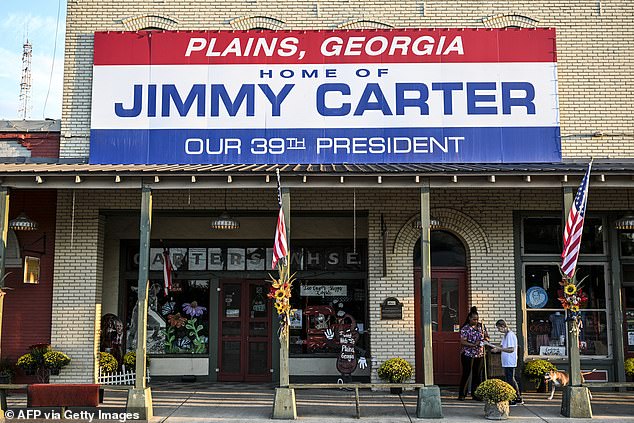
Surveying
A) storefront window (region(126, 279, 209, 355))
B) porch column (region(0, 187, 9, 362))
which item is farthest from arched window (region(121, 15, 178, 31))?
storefront window (region(126, 279, 209, 355))

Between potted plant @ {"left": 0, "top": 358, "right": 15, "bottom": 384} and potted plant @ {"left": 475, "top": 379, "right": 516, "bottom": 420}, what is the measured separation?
8.86 meters

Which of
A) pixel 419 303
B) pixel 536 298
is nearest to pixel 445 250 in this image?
pixel 419 303

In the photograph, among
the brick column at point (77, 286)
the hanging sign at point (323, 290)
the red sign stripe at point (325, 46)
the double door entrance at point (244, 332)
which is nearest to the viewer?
the brick column at point (77, 286)

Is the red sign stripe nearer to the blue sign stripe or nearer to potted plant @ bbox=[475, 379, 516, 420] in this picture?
the blue sign stripe

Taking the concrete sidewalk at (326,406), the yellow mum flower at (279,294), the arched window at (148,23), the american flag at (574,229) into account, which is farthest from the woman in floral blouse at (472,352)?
the arched window at (148,23)

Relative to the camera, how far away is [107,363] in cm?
1438

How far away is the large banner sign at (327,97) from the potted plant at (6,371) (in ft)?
14.4

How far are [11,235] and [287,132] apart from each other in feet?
19.5

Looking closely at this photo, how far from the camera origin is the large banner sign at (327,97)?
47.8ft

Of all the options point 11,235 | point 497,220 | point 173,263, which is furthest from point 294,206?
point 11,235

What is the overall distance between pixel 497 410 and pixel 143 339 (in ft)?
19.2

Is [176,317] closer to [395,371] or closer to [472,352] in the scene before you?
[395,371]

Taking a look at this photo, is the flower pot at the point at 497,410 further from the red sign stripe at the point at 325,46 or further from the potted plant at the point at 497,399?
the red sign stripe at the point at 325,46

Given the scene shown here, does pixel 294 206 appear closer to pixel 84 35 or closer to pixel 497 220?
pixel 497 220
